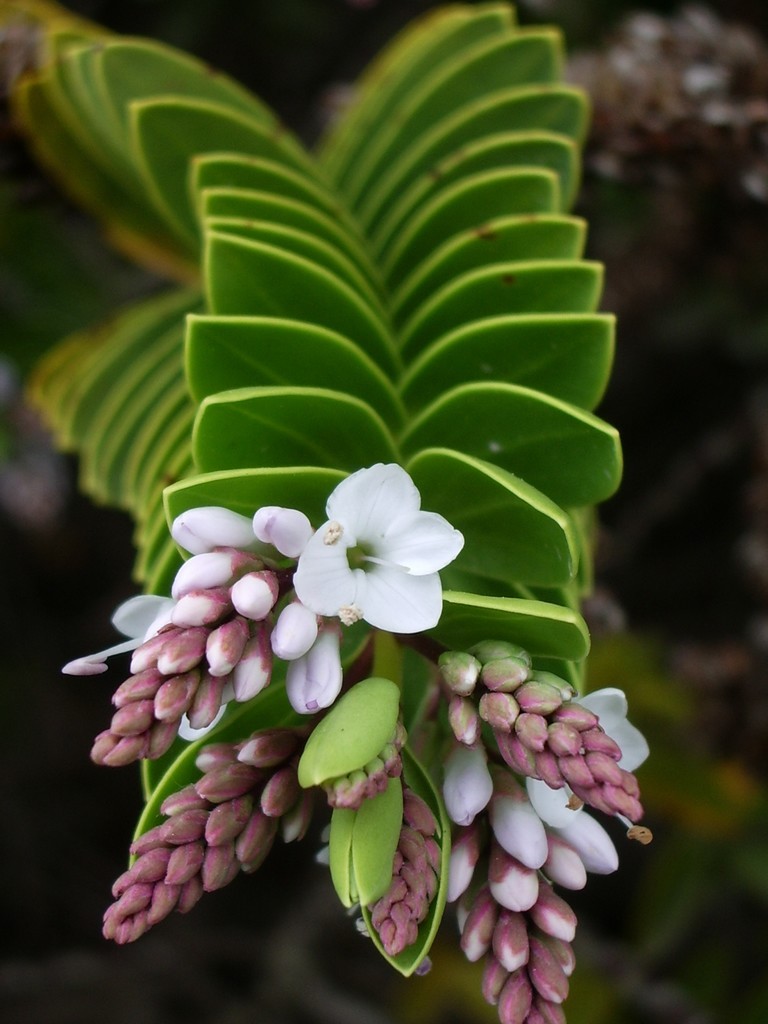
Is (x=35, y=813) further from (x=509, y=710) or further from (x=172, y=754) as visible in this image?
(x=509, y=710)

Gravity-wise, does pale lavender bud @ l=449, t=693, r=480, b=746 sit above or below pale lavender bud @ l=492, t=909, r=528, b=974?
above

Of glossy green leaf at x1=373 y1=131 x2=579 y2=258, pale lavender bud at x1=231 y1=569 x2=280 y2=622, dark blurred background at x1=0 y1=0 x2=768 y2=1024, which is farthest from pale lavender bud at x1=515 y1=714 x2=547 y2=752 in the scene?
glossy green leaf at x1=373 y1=131 x2=579 y2=258

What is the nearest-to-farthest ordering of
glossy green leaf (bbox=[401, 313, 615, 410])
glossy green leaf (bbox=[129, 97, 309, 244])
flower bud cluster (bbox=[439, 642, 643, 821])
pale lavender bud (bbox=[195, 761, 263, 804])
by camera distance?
1. flower bud cluster (bbox=[439, 642, 643, 821])
2. pale lavender bud (bbox=[195, 761, 263, 804])
3. glossy green leaf (bbox=[401, 313, 615, 410])
4. glossy green leaf (bbox=[129, 97, 309, 244])

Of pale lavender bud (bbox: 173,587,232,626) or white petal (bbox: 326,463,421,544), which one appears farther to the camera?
white petal (bbox: 326,463,421,544)

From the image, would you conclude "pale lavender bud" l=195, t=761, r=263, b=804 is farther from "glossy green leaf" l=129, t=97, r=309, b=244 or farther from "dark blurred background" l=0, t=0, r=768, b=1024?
"glossy green leaf" l=129, t=97, r=309, b=244

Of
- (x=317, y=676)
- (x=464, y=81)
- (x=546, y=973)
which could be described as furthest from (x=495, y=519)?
Result: (x=464, y=81)

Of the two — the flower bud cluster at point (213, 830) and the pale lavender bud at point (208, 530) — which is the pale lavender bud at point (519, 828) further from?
the pale lavender bud at point (208, 530)
